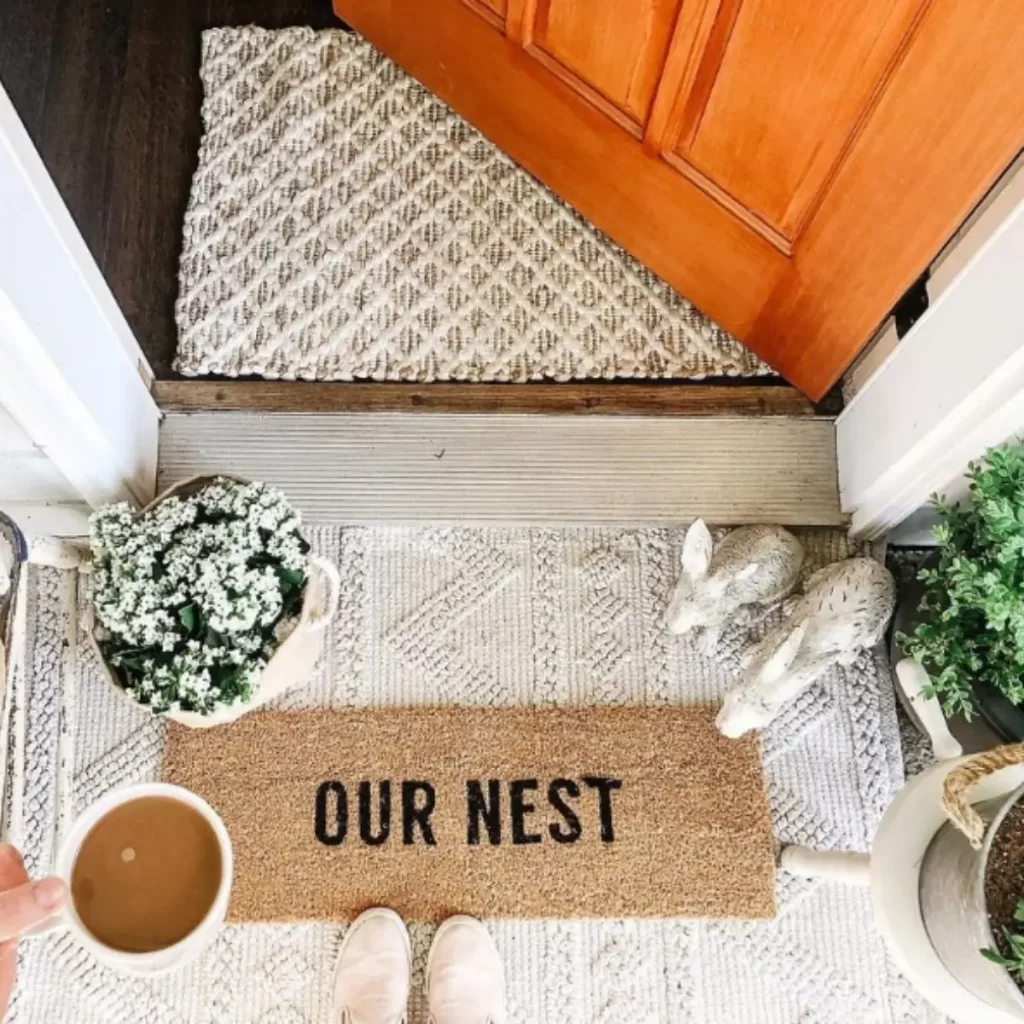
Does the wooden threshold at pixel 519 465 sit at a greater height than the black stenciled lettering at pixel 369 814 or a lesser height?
greater

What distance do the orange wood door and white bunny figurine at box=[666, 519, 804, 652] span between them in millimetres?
258

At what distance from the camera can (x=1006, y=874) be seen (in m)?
0.92

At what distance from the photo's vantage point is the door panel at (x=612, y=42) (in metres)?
1.17

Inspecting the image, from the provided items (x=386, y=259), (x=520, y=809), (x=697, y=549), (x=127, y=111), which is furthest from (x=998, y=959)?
(x=127, y=111)

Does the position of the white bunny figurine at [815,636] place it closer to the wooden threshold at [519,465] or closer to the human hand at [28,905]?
the wooden threshold at [519,465]

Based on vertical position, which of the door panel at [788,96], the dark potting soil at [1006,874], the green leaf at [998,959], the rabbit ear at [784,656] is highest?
the door panel at [788,96]

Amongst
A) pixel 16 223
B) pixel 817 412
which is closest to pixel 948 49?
pixel 817 412

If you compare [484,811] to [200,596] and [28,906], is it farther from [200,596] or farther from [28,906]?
[28,906]

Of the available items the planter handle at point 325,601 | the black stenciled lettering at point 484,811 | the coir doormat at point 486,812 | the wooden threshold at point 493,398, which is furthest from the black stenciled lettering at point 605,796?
the wooden threshold at point 493,398

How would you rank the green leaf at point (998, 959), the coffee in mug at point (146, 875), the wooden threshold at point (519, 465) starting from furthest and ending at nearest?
the wooden threshold at point (519, 465), the coffee in mug at point (146, 875), the green leaf at point (998, 959)

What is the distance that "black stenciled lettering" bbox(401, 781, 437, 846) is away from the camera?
1289 mm

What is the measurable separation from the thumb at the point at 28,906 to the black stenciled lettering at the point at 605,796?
685 millimetres

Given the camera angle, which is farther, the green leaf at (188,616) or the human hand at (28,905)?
the green leaf at (188,616)

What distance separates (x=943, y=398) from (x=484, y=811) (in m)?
0.69
